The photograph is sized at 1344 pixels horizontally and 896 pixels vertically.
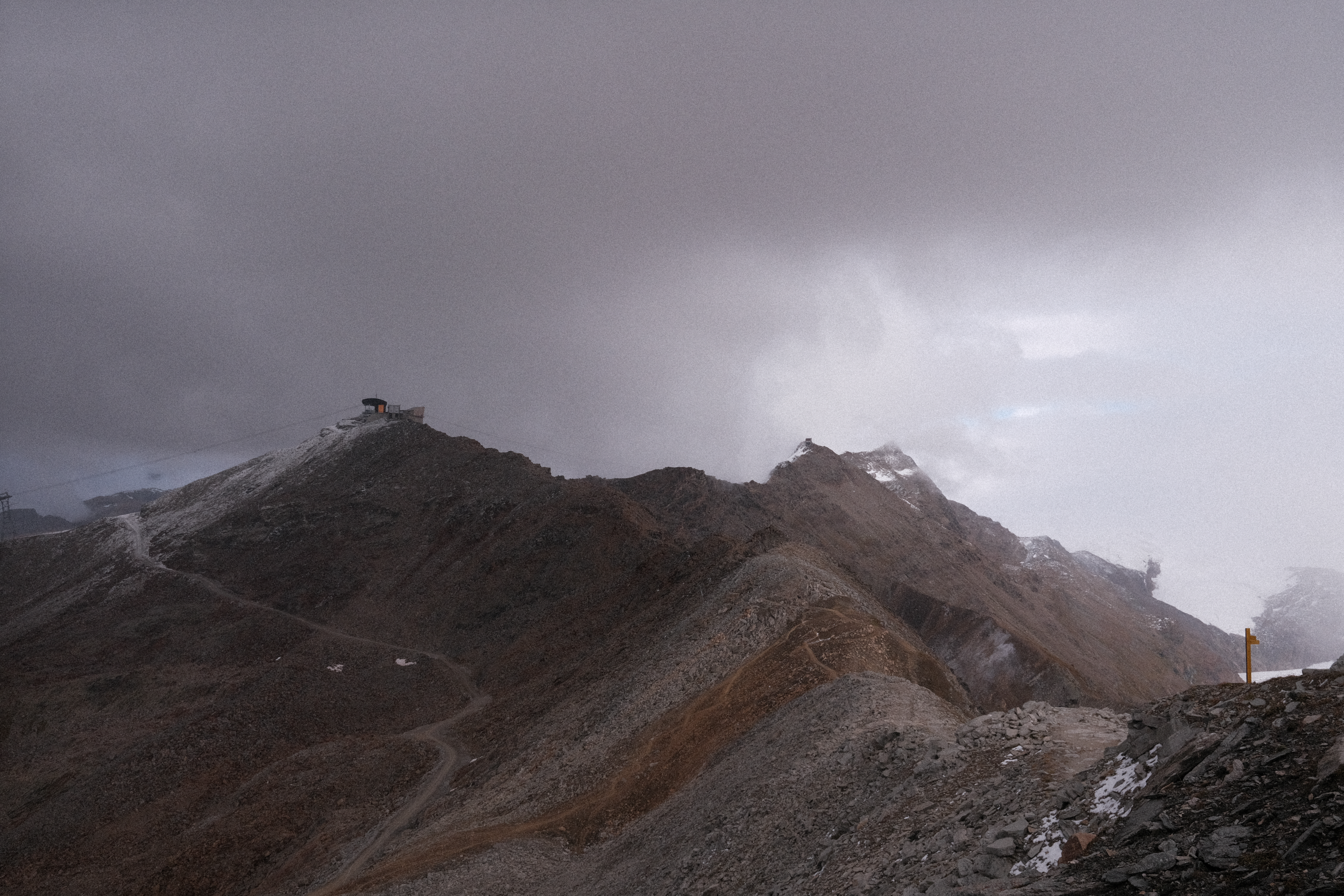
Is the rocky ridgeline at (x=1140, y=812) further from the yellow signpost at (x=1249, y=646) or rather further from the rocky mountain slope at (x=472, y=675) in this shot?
the yellow signpost at (x=1249, y=646)

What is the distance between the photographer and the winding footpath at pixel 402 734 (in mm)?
34531

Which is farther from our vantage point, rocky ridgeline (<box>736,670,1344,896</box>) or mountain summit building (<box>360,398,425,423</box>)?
mountain summit building (<box>360,398,425,423</box>)

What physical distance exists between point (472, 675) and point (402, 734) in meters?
10.6

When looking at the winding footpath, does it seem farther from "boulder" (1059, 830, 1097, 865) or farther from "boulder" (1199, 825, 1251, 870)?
"boulder" (1199, 825, 1251, 870)

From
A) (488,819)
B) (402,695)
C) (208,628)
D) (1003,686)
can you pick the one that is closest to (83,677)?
(208,628)

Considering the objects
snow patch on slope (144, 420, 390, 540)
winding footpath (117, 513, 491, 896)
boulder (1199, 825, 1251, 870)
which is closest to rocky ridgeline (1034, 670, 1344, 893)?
boulder (1199, 825, 1251, 870)

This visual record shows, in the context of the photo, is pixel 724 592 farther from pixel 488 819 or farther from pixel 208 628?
pixel 208 628

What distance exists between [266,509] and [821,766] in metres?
101

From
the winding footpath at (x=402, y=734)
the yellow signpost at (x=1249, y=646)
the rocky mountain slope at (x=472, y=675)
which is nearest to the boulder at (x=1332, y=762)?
the rocky mountain slope at (x=472, y=675)

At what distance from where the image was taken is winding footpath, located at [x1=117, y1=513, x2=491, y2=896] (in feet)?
113

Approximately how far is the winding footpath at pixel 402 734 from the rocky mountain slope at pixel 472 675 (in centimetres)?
33

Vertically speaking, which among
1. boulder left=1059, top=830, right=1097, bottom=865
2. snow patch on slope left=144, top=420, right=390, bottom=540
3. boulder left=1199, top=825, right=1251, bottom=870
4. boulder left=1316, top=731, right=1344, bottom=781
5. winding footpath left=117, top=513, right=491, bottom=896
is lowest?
winding footpath left=117, top=513, right=491, bottom=896

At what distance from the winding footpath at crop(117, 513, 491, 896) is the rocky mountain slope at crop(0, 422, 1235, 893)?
326mm

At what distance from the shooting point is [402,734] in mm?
54031
